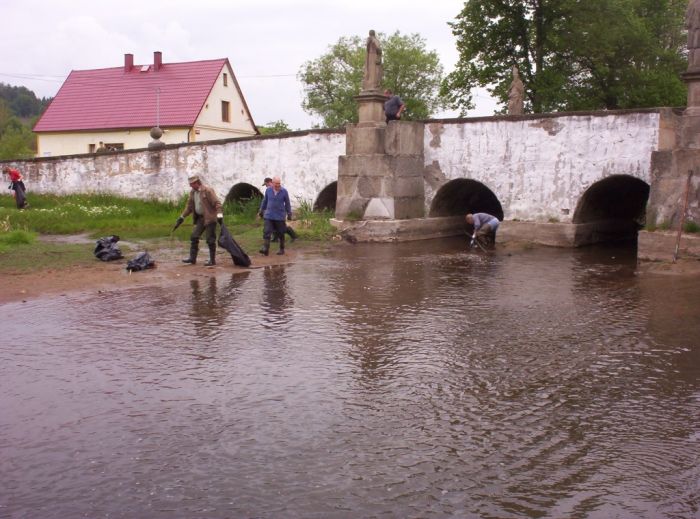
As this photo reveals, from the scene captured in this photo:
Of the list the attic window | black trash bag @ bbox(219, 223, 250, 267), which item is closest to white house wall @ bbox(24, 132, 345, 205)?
black trash bag @ bbox(219, 223, 250, 267)

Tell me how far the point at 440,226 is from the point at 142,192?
9.79 meters

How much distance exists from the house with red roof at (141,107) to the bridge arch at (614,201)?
2603cm

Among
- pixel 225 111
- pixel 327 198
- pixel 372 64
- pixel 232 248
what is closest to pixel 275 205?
pixel 232 248

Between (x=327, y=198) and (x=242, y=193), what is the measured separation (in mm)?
3530

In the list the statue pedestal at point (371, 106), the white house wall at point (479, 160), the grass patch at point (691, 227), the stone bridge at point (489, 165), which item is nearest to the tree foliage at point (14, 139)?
the white house wall at point (479, 160)

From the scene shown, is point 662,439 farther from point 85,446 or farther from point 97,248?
point 97,248

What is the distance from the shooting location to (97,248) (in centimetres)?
1413

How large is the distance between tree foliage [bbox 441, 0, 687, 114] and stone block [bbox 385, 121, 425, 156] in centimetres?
1139

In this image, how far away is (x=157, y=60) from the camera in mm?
44406

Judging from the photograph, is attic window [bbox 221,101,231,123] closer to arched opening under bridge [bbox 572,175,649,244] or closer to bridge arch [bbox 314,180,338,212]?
bridge arch [bbox 314,180,338,212]

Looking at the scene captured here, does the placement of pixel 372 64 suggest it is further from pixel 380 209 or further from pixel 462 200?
pixel 462 200

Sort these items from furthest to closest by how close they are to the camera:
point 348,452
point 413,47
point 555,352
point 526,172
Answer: point 413,47 → point 526,172 → point 555,352 → point 348,452

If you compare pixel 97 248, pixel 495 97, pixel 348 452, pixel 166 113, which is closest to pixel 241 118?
pixel 166 113

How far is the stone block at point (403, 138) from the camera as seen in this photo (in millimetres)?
17750
